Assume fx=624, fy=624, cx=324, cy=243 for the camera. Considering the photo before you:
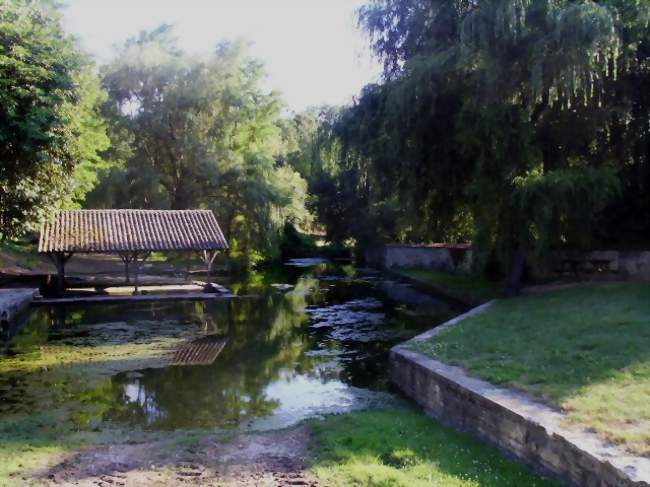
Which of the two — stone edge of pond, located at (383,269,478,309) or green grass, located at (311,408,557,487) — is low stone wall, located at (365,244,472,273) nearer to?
stone edge of pond, located at (383,269,478,309)

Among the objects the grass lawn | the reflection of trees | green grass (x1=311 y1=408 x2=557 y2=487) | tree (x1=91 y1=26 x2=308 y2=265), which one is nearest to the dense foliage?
the grass lawn

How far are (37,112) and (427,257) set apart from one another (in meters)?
24.7

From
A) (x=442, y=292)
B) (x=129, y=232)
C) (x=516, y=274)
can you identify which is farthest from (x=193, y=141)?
(x=516, y=274)

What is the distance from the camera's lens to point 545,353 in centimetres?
898

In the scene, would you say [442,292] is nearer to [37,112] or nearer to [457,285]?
[457,285]

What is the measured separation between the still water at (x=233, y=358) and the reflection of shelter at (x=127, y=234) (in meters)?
2.55

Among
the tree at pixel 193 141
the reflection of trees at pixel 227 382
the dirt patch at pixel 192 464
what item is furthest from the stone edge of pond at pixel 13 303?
the tree at pixel 193 141

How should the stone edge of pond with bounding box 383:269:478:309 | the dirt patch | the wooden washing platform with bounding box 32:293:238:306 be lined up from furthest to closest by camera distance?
1. the wooden washing platform with bounding box 32:293:238:306
2. the stone edge of pond with bounding box 383:269:478:309
3. the dirt patch

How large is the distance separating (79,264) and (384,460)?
30.2 metres

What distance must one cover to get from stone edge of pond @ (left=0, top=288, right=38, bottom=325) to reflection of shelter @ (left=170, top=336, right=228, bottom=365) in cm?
497

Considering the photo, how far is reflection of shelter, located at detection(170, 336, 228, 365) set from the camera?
1261 centimetres

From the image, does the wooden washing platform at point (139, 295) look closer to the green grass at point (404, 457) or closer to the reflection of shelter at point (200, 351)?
the reflection of shelter at point (200, 351)

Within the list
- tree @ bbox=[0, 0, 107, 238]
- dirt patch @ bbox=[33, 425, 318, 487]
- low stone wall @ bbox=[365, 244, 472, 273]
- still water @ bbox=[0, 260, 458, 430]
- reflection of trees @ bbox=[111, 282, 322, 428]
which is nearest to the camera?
dirt patch @ bbox=[33, 425, 318, 487]

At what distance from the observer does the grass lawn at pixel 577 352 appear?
6082mm
